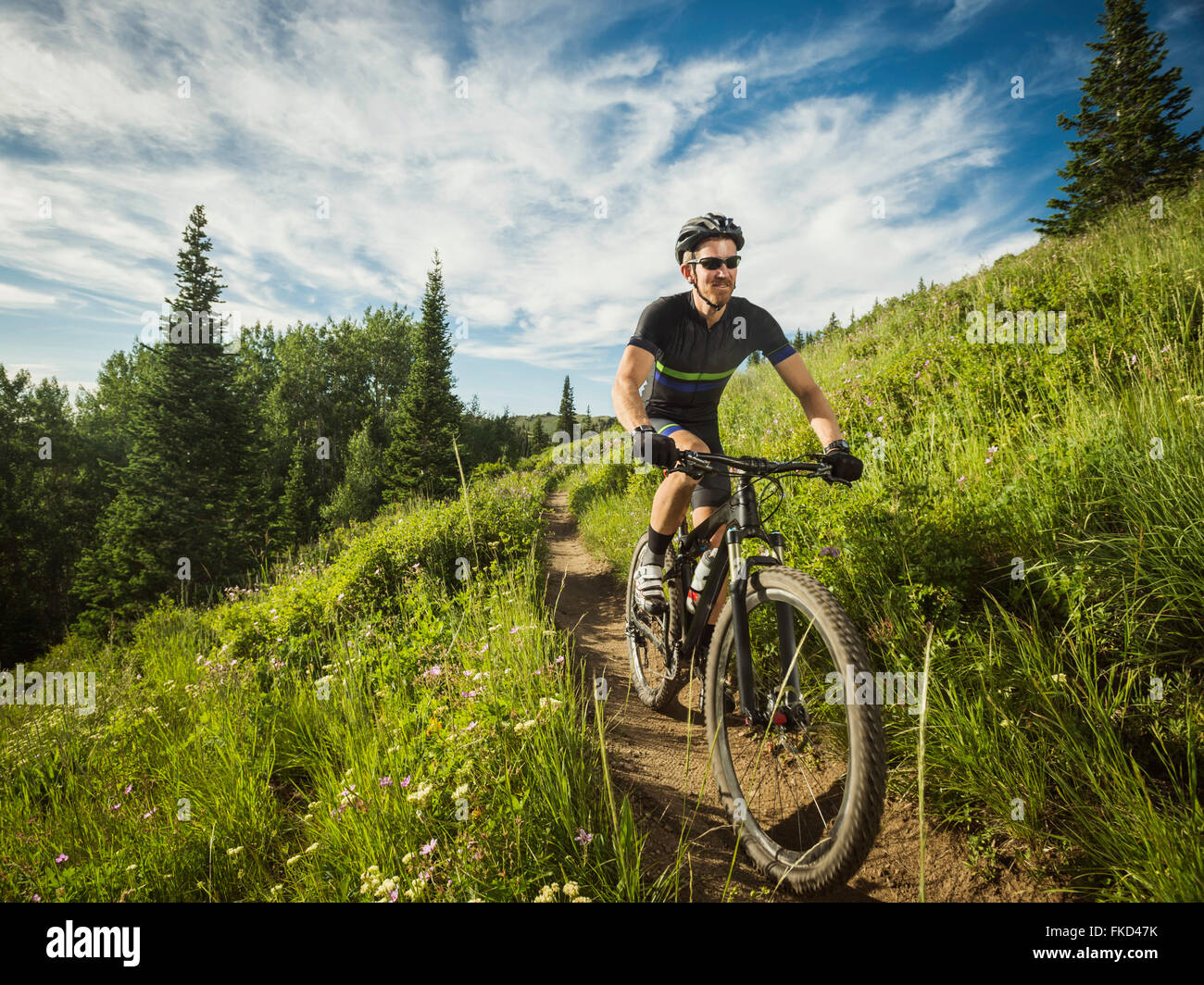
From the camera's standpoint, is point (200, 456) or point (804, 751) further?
point (200, 456)

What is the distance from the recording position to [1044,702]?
2.05 m

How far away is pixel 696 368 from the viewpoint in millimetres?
3555

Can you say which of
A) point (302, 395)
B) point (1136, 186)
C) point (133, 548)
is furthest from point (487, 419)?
point (1136, 186)

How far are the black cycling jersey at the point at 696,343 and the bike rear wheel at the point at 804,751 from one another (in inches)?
66.4

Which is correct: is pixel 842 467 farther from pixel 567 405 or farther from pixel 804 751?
pixel 567 405

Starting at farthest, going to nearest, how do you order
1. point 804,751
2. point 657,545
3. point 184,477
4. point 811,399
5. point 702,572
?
point 184,477 < point 657,545 < point 811,399 < point 702,572 < point 804,751

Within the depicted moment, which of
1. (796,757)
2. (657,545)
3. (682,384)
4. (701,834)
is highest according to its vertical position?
(682,384)

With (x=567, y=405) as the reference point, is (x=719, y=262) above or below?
below

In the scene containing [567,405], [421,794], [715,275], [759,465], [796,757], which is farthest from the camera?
[567,405]

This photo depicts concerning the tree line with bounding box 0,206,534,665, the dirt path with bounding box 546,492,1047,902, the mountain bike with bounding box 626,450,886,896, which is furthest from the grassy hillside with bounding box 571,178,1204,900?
the tree line with bounding box 0,206,534,665

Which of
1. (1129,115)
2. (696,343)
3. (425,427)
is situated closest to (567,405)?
(425,427)

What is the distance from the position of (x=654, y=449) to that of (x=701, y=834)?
1.87 meters

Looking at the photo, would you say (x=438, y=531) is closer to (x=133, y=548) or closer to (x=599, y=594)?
(x=599, y=594)

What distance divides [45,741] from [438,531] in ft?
14.6
